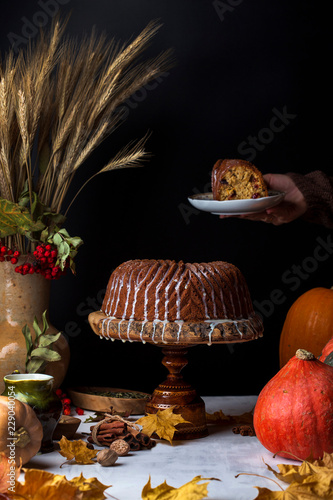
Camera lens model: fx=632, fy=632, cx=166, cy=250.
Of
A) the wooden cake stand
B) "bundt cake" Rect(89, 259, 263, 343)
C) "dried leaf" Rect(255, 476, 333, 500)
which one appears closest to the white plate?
"bundt cake" Rect(89, 259, 263, 343)

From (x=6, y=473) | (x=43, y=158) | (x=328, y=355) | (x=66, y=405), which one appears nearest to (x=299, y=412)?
(x=328, y=355)

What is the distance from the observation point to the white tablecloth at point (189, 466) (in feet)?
3.93

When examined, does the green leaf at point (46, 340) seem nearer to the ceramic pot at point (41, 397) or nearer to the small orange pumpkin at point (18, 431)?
the ceramic pot at point (41, 397)

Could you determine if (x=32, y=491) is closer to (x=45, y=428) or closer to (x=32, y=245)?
(x=45, y=428)

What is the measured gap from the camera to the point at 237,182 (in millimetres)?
1735

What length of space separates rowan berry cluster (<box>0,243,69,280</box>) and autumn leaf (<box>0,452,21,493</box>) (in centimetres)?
61

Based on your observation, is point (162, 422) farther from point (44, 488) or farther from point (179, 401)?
point (44, 488)

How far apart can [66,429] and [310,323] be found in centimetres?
79

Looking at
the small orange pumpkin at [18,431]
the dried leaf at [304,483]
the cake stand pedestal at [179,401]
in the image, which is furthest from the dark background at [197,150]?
the dried leaf at [304,483]

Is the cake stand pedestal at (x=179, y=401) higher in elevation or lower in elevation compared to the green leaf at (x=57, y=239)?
lower

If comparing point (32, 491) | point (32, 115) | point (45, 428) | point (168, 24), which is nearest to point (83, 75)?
point (32, 115)

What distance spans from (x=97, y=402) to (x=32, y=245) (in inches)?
18.7

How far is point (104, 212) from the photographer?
2012 millimetres

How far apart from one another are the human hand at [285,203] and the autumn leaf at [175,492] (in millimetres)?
933
